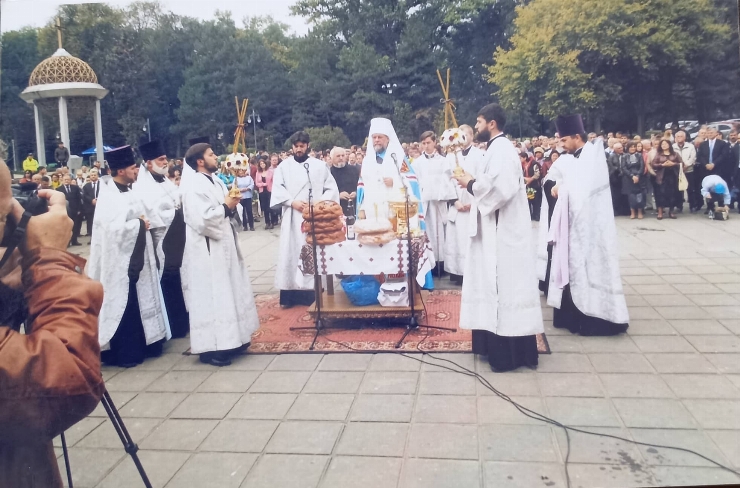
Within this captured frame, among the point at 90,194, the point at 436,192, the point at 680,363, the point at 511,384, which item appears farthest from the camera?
the point at 436,192

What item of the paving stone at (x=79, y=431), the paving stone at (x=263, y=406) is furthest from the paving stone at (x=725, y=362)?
the paving stone at (x=79, y=431)

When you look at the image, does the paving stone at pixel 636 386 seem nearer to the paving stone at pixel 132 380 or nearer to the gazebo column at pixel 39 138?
the paving stone at pixel 132 380

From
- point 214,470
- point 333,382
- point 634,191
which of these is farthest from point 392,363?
point 634,191

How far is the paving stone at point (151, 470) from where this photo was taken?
3164 mm

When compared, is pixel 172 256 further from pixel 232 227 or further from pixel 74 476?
pixel 74 476

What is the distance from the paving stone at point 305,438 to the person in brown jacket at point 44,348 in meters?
1.69

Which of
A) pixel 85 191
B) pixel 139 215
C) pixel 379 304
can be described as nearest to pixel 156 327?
pixel 139 215

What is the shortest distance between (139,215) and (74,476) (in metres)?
2.31

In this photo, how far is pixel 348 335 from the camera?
558 centimetres

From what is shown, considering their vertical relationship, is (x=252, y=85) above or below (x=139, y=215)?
above

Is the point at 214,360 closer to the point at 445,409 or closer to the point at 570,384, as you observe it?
the point at 445,409

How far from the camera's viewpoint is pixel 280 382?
14.7ft

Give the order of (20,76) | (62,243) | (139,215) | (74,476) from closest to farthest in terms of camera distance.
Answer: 1. (62,243)
2. (20,76)
3. (74,476)
4. (139,215)

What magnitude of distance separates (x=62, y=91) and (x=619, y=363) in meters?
3.95
